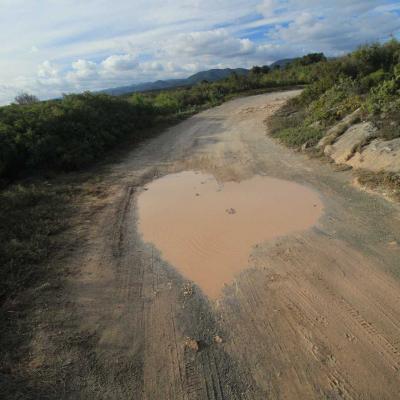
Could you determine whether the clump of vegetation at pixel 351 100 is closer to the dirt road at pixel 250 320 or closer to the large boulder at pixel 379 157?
the large boulder at pixel 379 157

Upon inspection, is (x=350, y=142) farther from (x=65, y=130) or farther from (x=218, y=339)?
(x=65, y=130)

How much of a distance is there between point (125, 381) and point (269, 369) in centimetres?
139

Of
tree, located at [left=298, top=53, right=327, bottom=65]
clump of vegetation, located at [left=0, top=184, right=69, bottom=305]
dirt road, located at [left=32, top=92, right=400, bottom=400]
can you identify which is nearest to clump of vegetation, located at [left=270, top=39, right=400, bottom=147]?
dirt road, located at [left=32, top=92, right=400, bottom=400]

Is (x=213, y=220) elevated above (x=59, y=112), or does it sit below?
below

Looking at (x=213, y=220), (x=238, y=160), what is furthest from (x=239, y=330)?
(x=238, y=160)

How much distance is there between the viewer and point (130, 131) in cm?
1416

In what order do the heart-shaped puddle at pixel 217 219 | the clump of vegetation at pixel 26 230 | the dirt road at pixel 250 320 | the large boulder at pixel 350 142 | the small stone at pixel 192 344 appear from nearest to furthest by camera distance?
Answer: the dirt road at pixel 250 320 < the small stone at pixel 192 344 < the clump of vegetation at pixel 26 230 < the heart-shaped puddle at pixel 217 219 < the large boulder at pixel 350 142

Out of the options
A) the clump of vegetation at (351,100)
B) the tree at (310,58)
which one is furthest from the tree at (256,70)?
the clump of vegetation at (351,100)

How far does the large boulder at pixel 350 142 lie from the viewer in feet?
26.6

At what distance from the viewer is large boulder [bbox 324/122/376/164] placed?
Result: 8.12m

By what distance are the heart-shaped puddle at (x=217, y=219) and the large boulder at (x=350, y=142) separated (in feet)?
6.44

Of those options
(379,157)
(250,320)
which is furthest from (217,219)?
(379,157)

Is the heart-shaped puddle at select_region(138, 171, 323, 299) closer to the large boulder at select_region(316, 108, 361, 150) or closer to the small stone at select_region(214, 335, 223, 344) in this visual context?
the small stone at select_region(214, 335, 223, 344)

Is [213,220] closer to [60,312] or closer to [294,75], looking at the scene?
[60,312]
